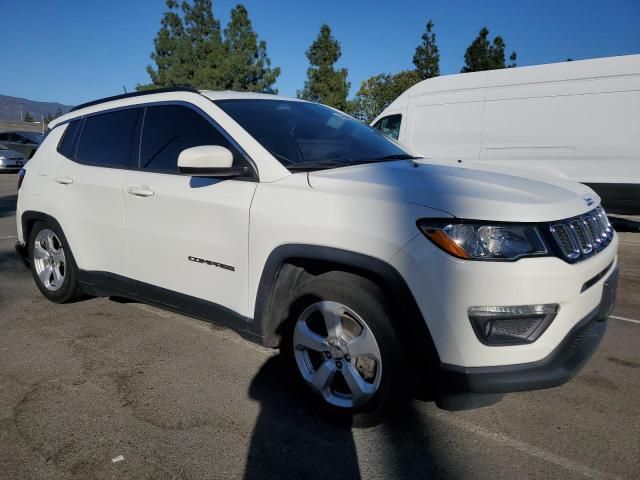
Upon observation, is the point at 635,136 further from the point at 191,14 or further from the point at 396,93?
the point at 191,14

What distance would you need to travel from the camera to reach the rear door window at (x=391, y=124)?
421 inches

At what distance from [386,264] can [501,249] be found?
0.50 m

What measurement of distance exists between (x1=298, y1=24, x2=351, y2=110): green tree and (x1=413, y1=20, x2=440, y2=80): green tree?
21.2ft

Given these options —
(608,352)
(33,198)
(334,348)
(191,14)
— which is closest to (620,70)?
(608,352)

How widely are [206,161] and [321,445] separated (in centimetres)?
159

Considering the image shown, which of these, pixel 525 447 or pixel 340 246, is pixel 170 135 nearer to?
pixel 340 246

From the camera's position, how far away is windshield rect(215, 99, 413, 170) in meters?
3.11

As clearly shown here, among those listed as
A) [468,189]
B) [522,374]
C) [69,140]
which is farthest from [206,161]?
[69,140]

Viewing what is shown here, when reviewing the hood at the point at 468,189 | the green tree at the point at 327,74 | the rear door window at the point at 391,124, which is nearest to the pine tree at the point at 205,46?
the green tree at the point at 327,74

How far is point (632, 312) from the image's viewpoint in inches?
180

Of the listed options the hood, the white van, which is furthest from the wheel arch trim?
the white van

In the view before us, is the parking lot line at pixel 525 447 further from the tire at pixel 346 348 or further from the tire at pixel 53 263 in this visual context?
the tire at pixel 53 263

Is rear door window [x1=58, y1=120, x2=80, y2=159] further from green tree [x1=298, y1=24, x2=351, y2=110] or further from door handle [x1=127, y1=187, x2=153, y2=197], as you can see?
green tree [x1=298, y1=24, x2=351, y2=110]

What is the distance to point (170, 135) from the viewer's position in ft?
11.5
